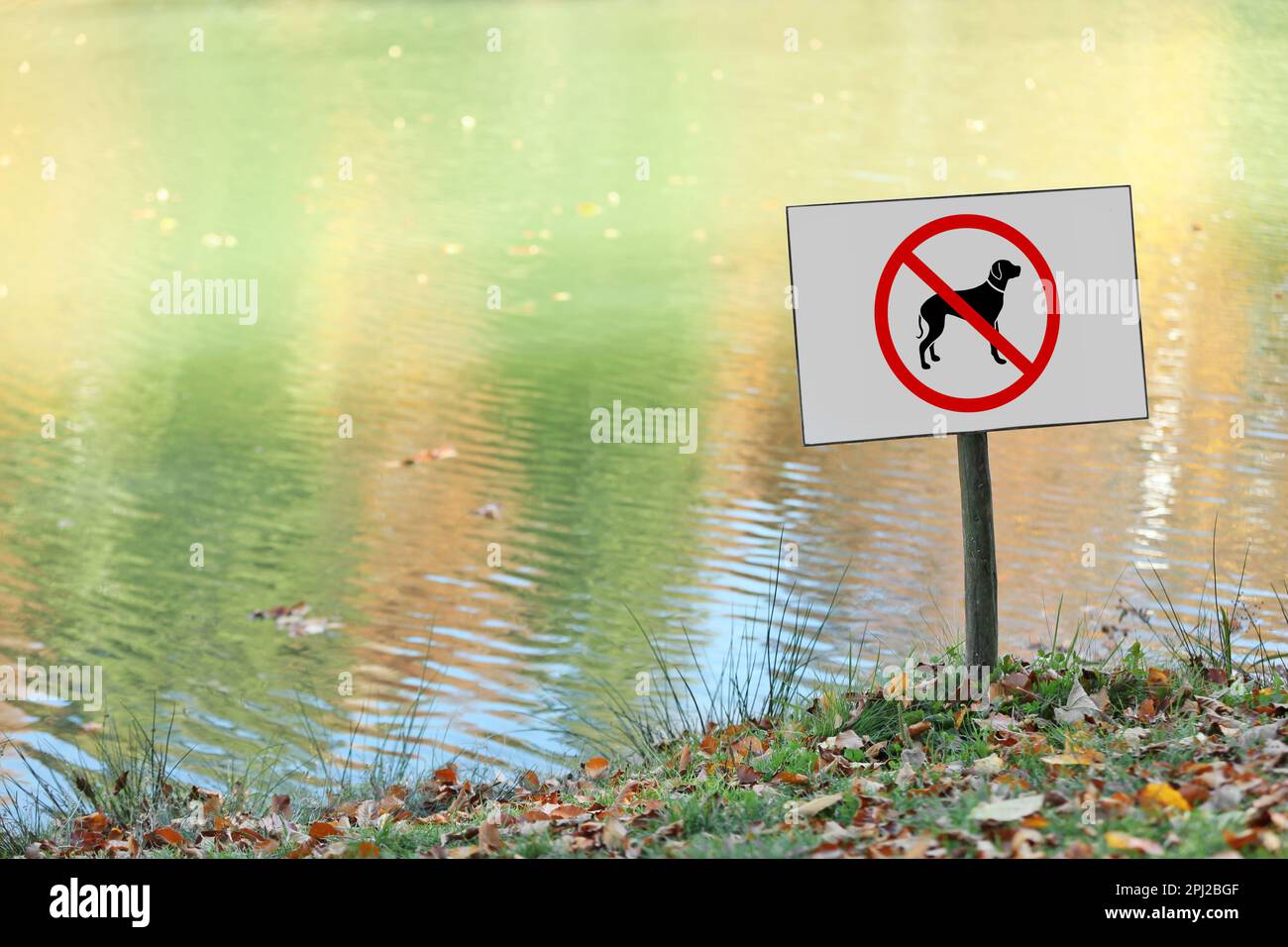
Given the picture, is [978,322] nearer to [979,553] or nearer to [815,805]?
[979,553]

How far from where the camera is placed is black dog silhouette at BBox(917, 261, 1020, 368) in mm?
5023

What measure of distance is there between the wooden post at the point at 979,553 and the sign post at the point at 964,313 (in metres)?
0.19

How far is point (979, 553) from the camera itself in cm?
525

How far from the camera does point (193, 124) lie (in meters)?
20.5

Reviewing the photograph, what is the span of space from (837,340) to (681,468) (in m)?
4.39

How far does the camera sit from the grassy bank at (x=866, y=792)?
3.93 metres

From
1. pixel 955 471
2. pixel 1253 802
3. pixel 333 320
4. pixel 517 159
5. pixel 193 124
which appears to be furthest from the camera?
pixel 193 124

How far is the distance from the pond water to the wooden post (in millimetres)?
1148

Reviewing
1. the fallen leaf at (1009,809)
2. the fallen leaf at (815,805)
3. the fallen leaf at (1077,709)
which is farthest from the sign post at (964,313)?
the fallen leaf at (1009,809)

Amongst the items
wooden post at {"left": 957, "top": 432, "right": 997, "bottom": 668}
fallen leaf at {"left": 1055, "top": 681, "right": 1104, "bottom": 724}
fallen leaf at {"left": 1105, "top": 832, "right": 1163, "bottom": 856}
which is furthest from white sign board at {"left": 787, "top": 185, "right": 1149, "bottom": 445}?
fallen leaf at {"left": 1105, "top": 832, "right": 1163, "bottom": 856}

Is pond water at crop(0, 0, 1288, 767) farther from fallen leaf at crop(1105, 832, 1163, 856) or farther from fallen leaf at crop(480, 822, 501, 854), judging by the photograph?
fallen leaf at crop(1105, 832, 1163, 856)

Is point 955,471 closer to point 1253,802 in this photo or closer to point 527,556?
point 527,556

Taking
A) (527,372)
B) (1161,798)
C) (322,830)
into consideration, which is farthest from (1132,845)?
(527,372)

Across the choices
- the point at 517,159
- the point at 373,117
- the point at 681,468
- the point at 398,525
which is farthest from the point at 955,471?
the point at 373,117
